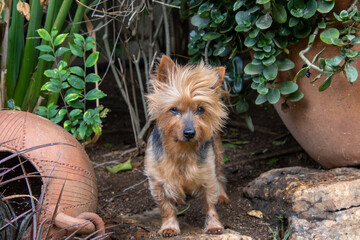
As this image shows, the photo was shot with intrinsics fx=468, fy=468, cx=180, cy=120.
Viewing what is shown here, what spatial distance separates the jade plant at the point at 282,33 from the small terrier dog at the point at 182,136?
0.41m

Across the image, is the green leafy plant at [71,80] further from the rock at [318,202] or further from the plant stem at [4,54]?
the rock at [318,202]

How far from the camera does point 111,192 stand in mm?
4480

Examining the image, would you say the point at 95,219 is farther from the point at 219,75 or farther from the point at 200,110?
the point at 219,75

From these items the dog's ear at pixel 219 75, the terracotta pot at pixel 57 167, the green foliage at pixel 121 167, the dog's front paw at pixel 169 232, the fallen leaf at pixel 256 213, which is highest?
the dog's ear at pixel 219 75

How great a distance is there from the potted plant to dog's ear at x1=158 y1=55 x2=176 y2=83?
634mm

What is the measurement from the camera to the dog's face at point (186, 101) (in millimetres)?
3375

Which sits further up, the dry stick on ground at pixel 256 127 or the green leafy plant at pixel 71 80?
the green leafy plant at pixel 71 80

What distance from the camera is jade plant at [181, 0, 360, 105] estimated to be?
3.41 m

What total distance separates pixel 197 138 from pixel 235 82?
1326 millimetres

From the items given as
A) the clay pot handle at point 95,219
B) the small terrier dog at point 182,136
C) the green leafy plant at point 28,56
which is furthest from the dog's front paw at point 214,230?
the green leafy plant at point 28,56

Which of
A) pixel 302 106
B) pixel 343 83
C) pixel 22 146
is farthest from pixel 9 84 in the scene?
pixel 343 83

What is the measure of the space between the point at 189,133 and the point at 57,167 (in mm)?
932

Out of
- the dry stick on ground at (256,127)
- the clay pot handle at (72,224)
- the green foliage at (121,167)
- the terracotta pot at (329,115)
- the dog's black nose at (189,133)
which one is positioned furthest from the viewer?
the dry stick on ground at (256,127)

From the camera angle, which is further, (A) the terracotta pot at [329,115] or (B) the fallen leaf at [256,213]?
(B) the fallen leaf at [256,213]
